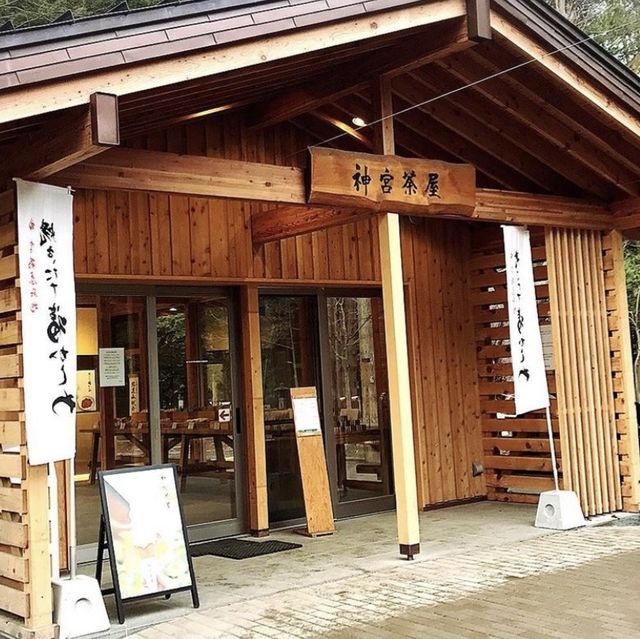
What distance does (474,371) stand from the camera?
945 centimetres

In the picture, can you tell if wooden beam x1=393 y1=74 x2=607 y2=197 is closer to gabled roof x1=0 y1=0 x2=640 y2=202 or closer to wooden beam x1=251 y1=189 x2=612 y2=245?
Result: gabled roof x1=0 y1=0 x2=640 y2=202

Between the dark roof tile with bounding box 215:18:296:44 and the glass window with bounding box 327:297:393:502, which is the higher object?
the dark roof tile with bounding box 215:18:296:44

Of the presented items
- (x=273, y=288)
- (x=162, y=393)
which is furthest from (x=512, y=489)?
(x=162, y=393)

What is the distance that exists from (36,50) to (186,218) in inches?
129

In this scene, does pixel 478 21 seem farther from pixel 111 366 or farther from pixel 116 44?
pixel 111 366

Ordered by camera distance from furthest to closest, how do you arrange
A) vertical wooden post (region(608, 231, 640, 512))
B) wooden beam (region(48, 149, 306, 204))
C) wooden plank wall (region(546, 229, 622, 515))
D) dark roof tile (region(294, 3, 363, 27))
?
vertical wooden post (region(608, 231, 640, 512)), wooden plank wall (region(546, 229, 622, 515)), wooden beam (region(48, 149, 306, 204)), dark roof tile (region(294, 3, 363, 27))

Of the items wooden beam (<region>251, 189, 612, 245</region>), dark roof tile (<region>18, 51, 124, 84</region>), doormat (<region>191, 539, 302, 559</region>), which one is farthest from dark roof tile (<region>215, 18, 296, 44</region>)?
doormat (<region>191, 539, 302, 559</region>)

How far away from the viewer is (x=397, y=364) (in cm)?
638

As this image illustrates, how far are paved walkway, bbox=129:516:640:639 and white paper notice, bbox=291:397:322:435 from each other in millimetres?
1617

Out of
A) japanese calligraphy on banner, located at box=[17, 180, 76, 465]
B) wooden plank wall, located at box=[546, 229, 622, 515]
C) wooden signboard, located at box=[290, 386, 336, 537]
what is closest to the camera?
japanese calligraphy on banner, located at box=[17, 180, 76, 465]

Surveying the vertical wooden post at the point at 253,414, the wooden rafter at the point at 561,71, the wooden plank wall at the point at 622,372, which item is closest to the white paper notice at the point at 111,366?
the vertical wooden post at the point at 253,414

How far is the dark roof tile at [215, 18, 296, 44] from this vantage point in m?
4.79

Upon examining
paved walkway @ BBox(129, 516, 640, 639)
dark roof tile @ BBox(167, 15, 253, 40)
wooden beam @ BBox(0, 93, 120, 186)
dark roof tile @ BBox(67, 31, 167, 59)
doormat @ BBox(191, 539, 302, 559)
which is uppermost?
dark roof tile @ BBox(167, 15, 253, 40)

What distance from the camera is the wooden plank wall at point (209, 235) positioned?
23.0ft
